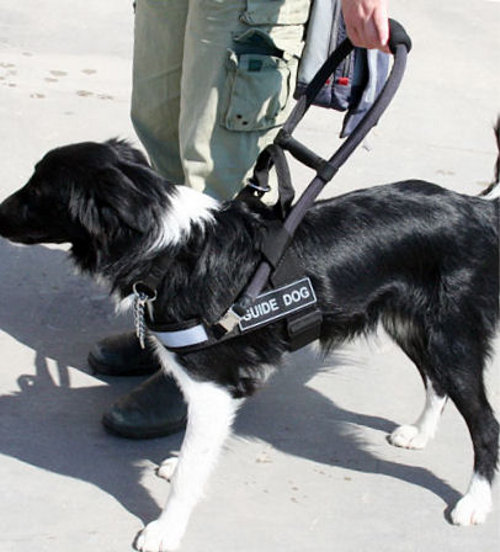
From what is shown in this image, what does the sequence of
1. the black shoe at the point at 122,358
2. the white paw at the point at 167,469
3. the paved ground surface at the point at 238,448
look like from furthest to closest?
1. the black shoe at the point at 122,358
2. the white paw at the point at 167,469
3. the paved ground surface at the point at 238,448

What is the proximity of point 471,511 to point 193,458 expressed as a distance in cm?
95

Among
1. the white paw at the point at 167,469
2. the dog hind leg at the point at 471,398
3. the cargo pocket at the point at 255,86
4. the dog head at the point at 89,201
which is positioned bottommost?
the white paw at the point at 167,469

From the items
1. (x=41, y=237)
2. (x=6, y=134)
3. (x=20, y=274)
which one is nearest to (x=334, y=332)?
(x=41, y=237)

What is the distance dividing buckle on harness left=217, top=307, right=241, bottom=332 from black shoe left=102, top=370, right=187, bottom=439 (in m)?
0.73

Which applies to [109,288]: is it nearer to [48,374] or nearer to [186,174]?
[186,174]

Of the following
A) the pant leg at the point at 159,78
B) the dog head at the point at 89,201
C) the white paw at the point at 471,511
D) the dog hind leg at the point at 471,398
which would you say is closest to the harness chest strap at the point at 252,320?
the dog head at the point at 89,201

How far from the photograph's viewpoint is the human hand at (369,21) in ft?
9.47

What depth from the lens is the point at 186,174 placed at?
3670 millimetres

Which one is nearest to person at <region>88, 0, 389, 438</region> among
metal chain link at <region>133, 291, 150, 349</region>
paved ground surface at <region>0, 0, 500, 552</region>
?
paved ground surface at <region>0, 0, 500, 552</region>

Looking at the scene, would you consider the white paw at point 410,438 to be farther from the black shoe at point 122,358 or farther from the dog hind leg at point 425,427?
the black shoe at point 122,358

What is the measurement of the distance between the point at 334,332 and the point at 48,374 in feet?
4.17

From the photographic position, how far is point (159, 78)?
3.83 meters

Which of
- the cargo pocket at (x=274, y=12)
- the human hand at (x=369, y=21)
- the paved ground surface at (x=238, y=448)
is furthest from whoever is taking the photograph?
the cargo pocket at (x=274, y=12)

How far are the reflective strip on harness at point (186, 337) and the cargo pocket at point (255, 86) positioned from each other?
0.86 meters
